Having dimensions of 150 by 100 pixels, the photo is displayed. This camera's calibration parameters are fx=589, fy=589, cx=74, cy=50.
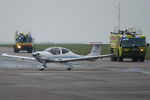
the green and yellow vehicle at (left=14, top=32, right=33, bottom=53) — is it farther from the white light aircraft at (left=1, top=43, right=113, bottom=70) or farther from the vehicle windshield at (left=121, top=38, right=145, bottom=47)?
the white light aircraft at (left=1, top=43, right=113, bottom=70)

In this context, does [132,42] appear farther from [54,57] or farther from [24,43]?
[24,43]

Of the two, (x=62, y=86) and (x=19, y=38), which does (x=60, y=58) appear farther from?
(x=19, y=38)

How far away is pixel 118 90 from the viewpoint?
21.2 m

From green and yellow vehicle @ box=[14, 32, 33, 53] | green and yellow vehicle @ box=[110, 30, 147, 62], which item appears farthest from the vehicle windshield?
green and yellow vehicle @ box=[14, 32, 33, 53]

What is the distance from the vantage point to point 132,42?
5300 cm

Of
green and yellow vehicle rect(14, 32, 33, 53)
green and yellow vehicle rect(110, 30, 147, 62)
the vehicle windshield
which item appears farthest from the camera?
green and yellow vehicle rect(14, 32, 33, 53)

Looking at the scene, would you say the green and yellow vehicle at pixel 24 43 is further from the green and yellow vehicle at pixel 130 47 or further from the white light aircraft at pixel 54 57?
the white light aircraft at pixel 54 57

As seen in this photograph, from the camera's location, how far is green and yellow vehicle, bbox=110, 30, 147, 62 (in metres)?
52.1

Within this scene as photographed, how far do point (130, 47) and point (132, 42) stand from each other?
0.76m

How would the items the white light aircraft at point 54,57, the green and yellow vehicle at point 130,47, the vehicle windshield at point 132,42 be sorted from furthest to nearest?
the vehicle windshield at point 132,42 → the green and yellow vehicle at point 130,47 → the white light aircraft at point 54,57

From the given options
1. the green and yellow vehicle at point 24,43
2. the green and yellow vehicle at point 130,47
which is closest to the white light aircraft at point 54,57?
the green and yellow vehicle at point 130,47

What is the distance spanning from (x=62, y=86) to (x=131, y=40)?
30694 mm

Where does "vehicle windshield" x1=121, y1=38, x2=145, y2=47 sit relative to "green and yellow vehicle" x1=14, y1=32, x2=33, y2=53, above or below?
above

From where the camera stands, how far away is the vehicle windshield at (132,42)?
52.6m
